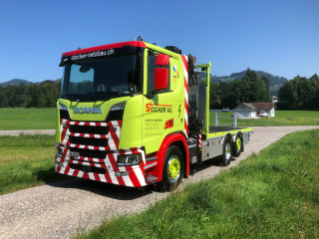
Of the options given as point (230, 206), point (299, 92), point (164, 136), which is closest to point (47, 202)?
point (164, 136)

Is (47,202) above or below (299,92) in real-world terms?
below

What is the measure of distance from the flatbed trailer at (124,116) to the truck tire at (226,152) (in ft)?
9.07

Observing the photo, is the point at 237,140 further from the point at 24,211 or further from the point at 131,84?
the point at 24,211

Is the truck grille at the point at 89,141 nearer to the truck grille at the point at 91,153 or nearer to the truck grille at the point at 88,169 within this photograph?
the truck grille at the point at 91,153

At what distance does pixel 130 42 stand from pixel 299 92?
113025 mm

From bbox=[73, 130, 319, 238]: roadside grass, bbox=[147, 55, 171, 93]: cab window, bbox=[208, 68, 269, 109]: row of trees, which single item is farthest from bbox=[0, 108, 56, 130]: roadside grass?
bbox=[208, 68, 269, 109]: row of trees

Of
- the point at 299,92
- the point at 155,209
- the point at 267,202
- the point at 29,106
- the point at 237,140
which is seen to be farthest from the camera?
the point at 299,92

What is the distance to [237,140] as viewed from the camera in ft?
33.0

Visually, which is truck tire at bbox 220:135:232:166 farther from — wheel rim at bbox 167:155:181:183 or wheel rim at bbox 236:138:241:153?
wheel rim at bbox 167:155:181:183

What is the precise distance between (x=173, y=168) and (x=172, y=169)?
0.05 metres

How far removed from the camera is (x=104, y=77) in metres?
5.32

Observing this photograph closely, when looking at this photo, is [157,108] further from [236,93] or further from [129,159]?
[236,93]

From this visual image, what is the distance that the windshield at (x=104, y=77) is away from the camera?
4.97m

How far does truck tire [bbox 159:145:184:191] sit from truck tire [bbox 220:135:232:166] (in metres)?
3.00
